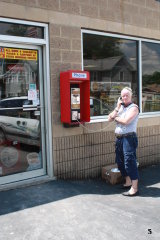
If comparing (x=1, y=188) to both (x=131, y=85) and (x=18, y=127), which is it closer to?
(x=18, y=127)

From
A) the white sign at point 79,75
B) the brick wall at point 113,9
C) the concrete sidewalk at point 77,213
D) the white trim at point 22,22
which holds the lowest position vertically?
the concrete sidewalk at point 77,213

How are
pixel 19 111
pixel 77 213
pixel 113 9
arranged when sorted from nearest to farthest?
1. pixel 77 213
2. pixel 19 111
3. pixel 113 9

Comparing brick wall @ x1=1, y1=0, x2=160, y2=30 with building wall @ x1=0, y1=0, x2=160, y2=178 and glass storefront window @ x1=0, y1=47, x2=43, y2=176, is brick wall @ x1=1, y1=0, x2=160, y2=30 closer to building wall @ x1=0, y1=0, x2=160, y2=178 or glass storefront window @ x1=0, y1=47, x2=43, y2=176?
building wall @ x1=0, y1=0, x2=160, y2=178

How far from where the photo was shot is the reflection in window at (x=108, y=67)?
5703mm

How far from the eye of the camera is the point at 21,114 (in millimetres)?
4879

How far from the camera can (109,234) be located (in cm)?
339

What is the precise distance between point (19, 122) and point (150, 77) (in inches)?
139

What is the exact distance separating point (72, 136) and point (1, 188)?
1527 millimetres

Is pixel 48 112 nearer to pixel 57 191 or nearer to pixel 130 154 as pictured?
pixel 57 191

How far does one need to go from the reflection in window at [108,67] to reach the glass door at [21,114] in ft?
3.85

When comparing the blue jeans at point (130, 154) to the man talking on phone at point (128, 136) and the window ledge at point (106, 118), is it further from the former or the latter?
the window ledge at point (106, 118)

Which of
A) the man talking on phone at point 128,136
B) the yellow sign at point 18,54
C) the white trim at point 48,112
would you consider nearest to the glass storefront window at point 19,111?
the yellow sign at point 18,54

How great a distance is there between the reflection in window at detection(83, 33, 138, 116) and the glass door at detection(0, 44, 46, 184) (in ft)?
3.85

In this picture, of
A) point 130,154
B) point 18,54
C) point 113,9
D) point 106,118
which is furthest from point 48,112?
point 113,9
